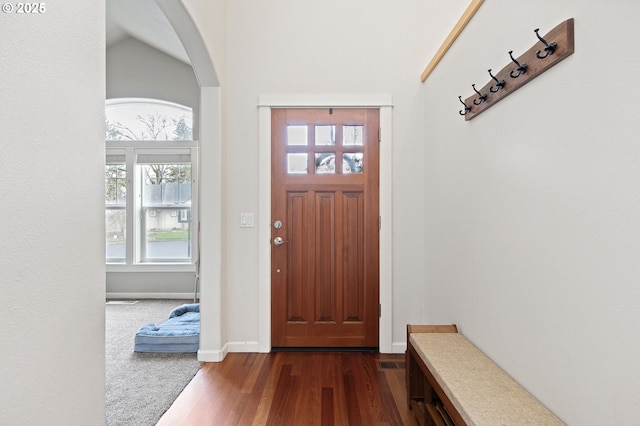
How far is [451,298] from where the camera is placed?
81.0 inches

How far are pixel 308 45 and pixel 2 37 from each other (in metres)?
2.21

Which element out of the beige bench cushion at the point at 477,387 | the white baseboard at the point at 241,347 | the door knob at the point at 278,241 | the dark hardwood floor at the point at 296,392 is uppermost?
the door knob at the point at 278,241

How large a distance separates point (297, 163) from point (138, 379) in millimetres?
1973

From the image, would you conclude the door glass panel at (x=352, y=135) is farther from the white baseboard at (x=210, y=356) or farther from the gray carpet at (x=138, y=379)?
the gray carpet at (x=138, y=379)

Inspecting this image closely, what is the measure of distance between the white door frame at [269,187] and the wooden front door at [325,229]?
0.16ft

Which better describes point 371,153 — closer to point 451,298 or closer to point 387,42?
point 387,42

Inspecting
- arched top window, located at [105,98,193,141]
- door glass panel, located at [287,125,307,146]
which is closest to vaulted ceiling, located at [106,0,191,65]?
arched top window, located at [105,98,193,141]

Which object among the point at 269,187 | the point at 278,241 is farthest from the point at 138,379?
the point at 269,187

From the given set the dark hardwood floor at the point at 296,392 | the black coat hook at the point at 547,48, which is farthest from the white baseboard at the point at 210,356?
the black coat hook at the point at 547,48

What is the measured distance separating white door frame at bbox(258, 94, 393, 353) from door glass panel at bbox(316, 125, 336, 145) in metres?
0.18

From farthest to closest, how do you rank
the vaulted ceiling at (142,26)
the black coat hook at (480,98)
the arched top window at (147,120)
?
the arched top window at (147,120) < the vaulted ceiling at (142,26) < the black coat hook at (480,98)

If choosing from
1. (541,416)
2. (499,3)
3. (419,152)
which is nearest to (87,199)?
(541,416)

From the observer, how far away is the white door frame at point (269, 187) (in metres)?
2.67

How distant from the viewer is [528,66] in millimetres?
1232
